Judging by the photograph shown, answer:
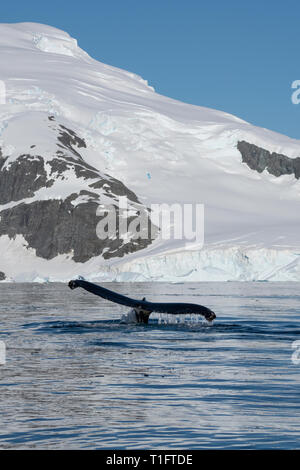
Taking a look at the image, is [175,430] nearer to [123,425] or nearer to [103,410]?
[123,425]

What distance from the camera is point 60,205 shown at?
148 meters

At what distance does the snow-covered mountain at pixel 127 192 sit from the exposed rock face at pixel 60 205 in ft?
0.71

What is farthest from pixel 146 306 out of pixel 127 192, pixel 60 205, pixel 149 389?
pixel 127 192

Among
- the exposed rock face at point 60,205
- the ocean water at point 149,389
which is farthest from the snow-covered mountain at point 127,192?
the ocean water at point 149,389

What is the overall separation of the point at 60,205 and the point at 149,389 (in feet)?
439

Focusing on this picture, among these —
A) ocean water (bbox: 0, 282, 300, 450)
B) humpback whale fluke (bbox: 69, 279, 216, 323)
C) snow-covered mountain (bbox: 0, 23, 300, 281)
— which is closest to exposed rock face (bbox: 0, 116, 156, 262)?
snow-covered mountain (bbox: 0, 23, 300, 281)

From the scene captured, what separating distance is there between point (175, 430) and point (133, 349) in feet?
33.0

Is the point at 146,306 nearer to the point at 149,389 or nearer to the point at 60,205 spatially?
the point at 149,389

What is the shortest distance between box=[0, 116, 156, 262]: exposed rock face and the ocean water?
107475mm

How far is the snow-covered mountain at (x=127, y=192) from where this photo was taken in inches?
4289

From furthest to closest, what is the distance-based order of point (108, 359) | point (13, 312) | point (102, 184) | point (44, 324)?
1. point (102, 184)
2. point (13, 312)
3. point (44, 324)
4. point (108, 359)

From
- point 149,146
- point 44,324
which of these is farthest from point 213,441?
point 149,146
